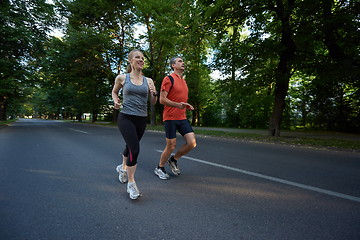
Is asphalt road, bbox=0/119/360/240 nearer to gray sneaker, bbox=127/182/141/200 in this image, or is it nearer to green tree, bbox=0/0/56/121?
gray sneaker, bbox=127/182/141/200

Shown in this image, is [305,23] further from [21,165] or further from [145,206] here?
[21,165]

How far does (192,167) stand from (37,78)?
2292cm

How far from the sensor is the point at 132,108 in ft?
9.11

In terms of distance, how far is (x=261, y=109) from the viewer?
56.6ft

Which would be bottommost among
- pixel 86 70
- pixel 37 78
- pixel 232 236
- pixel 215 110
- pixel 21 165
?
pixel 21 165

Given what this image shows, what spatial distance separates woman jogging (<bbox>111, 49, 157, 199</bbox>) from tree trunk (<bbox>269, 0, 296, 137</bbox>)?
25.9ft

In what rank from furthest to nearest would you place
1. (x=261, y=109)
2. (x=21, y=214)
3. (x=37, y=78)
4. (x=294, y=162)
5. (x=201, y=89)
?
(x=201, y=89), (x=37, y=78), (x=261, y=109), (x=294, y=162), (x=21, y=214)

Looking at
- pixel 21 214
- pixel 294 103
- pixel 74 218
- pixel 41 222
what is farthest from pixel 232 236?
pixel 294 103

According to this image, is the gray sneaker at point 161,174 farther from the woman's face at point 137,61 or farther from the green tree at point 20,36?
the green tree at point 20,36

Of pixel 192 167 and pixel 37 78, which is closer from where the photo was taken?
pixel 192 167

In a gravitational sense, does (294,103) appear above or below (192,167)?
above

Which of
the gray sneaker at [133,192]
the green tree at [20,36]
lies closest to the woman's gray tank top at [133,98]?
the gray sneaker at [133,192]

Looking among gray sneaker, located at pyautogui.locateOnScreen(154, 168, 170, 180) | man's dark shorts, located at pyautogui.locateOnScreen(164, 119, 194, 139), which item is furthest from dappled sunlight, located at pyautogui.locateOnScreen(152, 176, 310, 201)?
man's dark shorts, located at pyautogui.locateOnScreen(164, 119, 194, 139)

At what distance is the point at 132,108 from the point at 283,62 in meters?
9.71
